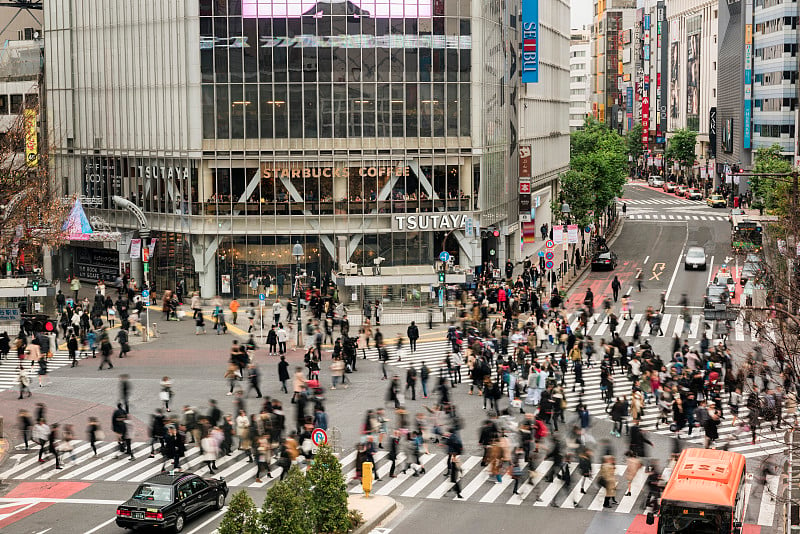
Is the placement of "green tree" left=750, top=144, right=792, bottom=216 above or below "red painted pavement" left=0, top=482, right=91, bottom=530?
above

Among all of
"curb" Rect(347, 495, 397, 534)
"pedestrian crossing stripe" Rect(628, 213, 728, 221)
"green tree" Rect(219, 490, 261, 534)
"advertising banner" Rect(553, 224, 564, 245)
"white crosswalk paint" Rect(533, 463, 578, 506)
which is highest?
"advertising banner" Rect(553, 224, 564, 245)

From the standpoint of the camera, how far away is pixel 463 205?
73.2m

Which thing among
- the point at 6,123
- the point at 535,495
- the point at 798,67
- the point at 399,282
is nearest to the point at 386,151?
the point at 399,282

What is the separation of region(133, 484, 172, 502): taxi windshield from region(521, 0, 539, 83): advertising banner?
63.3m

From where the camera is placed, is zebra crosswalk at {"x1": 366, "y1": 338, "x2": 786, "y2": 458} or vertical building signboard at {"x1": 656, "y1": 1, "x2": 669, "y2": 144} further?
vertical building signboard at {"x1": 656, "y1": 1, "x2": 669, "y2": 144}

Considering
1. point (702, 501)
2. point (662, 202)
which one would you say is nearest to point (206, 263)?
point (702, 501)

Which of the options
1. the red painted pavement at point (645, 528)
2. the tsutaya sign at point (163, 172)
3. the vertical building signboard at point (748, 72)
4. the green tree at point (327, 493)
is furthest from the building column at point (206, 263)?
the vertical building signboard at point (748, 72)

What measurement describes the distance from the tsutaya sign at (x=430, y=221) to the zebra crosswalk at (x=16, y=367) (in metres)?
22.9

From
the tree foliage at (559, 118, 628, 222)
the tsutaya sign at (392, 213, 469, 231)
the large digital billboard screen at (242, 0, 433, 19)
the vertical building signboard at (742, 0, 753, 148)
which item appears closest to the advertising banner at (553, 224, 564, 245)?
the tsutaya sign at (392, 213, 469, 231)

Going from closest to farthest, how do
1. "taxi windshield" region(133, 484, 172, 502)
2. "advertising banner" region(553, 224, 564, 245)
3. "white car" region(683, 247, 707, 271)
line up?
1. "taxi windshield" region(133, 484, 172, 502)
2. "advertising banner" region(553, 224, 564, 245)
3. "white car" region(683, 247, 707, 271)

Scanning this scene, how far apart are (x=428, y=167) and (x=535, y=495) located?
4080cm

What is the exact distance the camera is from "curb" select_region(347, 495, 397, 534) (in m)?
29.9

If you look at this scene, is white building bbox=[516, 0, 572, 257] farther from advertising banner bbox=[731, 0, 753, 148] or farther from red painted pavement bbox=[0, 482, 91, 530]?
red painted pavement bbox=[0, 482, 91, 530]

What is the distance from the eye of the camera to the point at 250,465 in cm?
3638
